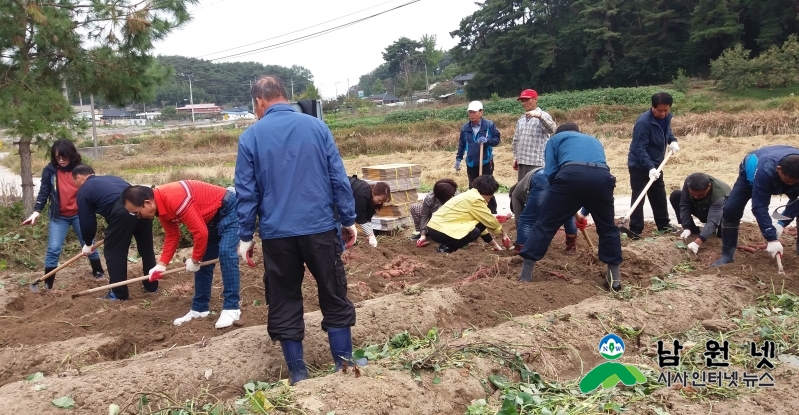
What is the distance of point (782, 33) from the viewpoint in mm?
35281

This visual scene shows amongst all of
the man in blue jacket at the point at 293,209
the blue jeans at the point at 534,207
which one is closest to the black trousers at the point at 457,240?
the blue jeans at the point at 534,207

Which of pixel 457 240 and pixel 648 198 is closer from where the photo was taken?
pixel 457 240

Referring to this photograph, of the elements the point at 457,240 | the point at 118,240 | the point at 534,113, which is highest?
the point at 534,113

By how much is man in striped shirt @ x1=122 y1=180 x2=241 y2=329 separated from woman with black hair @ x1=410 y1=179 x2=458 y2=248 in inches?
120

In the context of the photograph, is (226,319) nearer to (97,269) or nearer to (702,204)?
(97,269)

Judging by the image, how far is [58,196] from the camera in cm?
676

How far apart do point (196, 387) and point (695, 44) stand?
135 ft

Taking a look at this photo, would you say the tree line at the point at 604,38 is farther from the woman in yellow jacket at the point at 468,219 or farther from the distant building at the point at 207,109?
the distant building at the point at 207,109

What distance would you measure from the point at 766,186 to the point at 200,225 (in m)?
4.52

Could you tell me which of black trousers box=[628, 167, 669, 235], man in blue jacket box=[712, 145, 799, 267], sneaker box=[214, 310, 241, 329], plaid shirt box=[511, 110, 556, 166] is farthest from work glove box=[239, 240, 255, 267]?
black trousers box=[628, 167, 669, 235]

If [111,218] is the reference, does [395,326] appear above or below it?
below

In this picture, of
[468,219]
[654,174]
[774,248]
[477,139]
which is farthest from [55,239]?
[774,248]

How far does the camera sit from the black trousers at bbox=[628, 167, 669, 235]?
7539mm

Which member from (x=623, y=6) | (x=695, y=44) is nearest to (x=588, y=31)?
(x=623, y=6)
